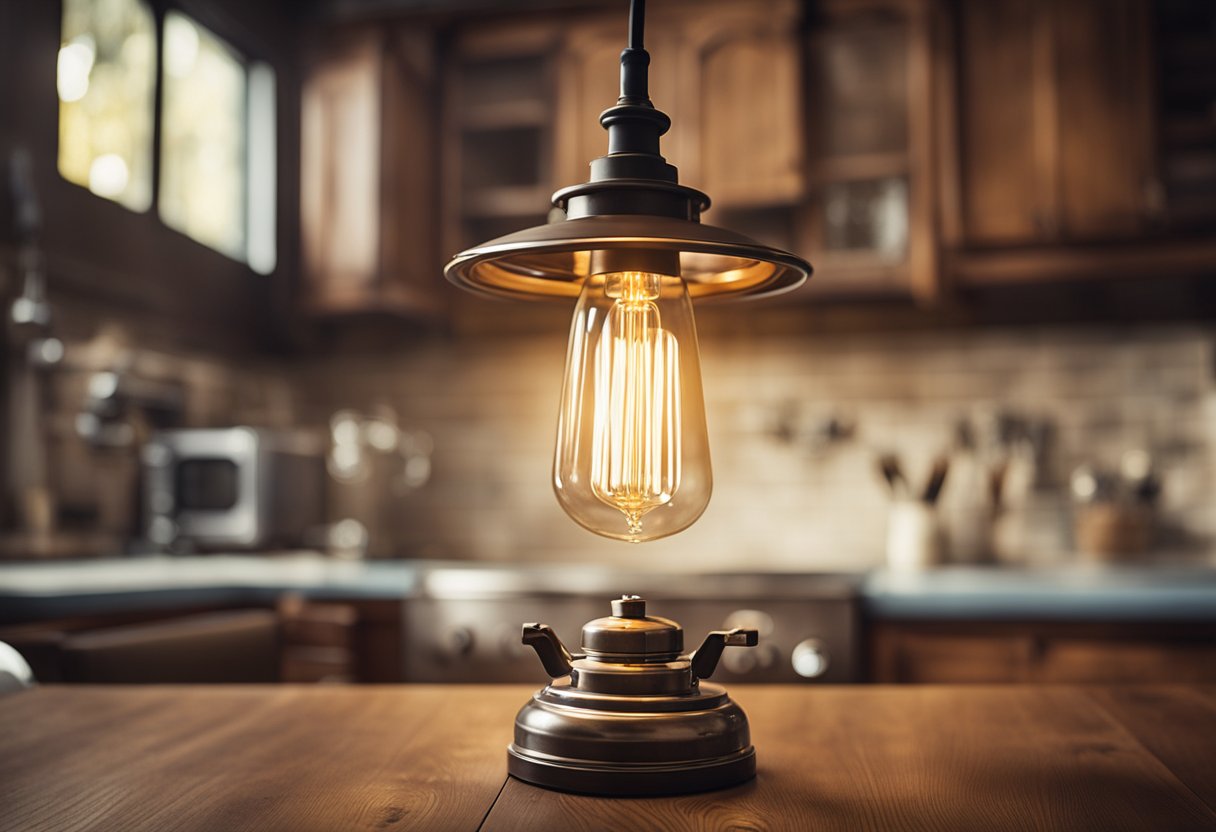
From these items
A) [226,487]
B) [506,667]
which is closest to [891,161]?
[506,667]

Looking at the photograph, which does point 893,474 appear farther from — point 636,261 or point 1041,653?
point 636,261

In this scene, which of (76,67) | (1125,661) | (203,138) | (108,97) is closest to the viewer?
(1125,661)

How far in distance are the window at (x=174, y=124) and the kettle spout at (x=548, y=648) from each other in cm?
230

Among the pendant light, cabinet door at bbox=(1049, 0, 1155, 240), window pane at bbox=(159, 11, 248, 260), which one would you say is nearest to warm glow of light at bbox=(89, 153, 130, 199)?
window pane at bbox=(159, 11, 248, 260)

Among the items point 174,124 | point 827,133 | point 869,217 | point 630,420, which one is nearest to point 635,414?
point 630,420

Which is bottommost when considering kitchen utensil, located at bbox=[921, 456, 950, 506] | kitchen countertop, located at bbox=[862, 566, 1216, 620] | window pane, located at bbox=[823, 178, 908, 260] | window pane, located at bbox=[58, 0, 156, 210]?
kitchen countertop, located at bbox=[862, 566, 1216, 620]

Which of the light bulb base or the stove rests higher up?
the light bulb base

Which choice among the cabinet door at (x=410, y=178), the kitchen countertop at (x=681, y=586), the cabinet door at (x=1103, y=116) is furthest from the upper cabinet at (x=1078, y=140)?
the cabinet door at (x=410, y=178)

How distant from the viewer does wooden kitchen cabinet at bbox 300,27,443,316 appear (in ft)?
11.0

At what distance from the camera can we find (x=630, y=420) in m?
0.88

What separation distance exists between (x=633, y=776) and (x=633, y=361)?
11.8 inches

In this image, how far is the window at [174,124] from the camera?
284 centimetres

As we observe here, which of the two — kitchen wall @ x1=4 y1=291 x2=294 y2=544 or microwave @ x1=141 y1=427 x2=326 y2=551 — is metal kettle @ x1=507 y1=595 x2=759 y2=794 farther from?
microwave @ x1=141 y1=427 x2=326 y2=551

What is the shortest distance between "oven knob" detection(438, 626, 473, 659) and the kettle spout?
6.22 feet
